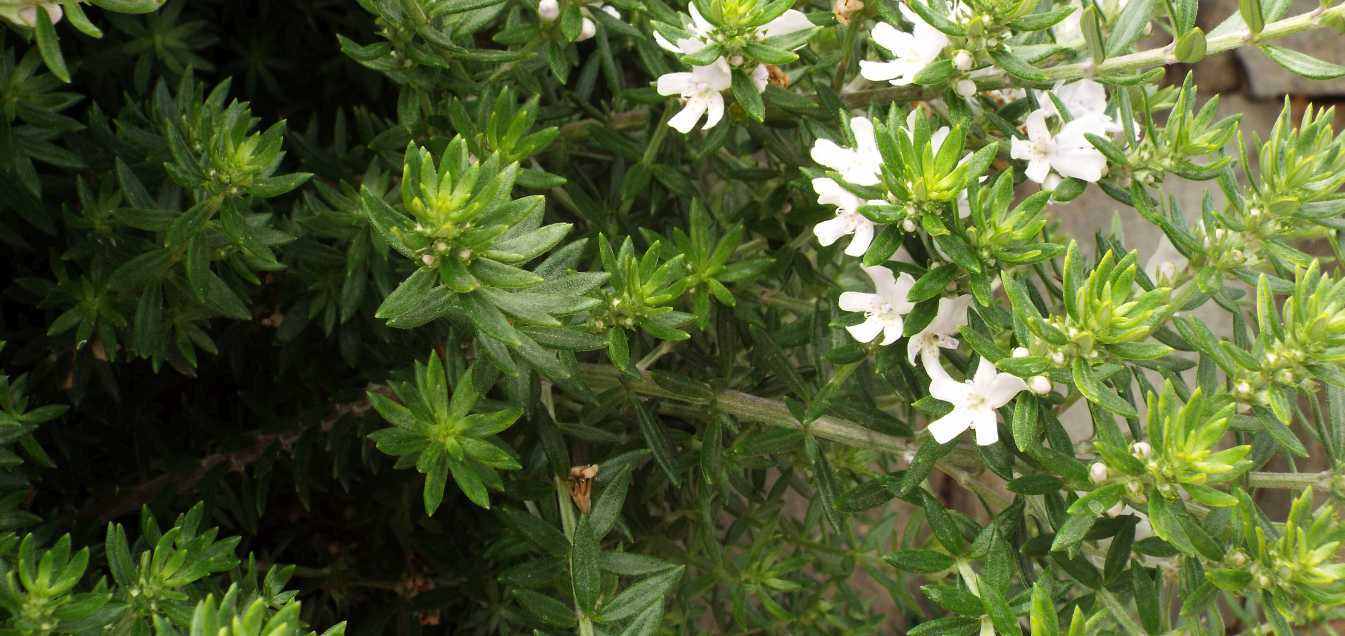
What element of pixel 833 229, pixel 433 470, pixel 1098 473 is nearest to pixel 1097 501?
pixel 1098 473

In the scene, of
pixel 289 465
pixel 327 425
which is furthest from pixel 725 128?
pixel 289 465

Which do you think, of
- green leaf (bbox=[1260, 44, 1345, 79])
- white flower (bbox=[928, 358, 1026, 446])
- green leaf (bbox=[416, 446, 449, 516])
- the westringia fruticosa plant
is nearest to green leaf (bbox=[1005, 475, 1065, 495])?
the westringia fruticosa plant

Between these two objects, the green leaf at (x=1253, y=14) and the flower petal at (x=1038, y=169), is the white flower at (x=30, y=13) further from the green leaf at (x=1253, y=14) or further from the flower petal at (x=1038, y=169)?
the green leaf at (x=1253, y=14)

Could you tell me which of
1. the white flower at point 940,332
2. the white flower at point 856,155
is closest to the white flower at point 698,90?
the white flower at point 856,155

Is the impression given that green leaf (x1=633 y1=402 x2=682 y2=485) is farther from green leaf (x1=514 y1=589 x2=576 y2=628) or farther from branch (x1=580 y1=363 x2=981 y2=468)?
green leaf (x1=514 y1=589 x2=576 y2=628)

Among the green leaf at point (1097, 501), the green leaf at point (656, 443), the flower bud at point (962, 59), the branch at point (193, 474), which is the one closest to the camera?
the green leaf at point (1097, 501)
